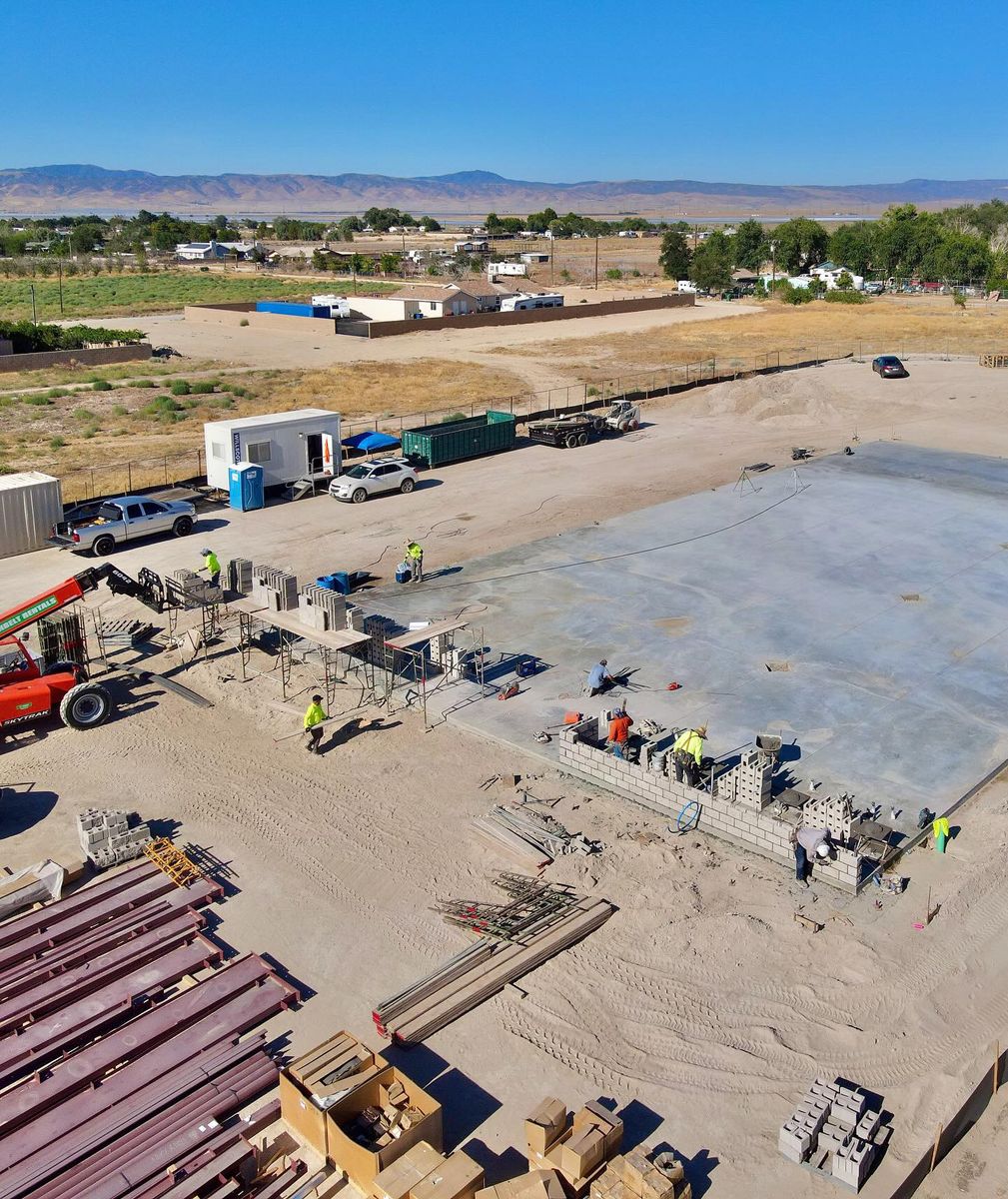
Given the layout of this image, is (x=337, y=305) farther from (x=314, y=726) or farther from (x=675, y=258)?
(x=314, y=726)

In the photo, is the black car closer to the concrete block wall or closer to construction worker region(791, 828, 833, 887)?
the concrete block wall

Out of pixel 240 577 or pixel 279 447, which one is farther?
pixel 279 447

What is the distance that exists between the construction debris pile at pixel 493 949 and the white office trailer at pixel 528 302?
8243 centimetres

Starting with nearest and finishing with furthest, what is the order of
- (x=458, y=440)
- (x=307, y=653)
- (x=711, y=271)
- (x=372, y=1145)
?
Result: (x=372, y=1145) → (x=307, y=653) → (x=458, y=440) → (x=711, y=271)

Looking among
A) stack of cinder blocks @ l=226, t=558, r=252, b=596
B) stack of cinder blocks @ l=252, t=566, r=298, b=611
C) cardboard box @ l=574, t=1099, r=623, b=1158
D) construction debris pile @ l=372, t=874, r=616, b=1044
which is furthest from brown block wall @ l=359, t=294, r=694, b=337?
cardboard box @ l=574, t=1099, r=623, b=1158

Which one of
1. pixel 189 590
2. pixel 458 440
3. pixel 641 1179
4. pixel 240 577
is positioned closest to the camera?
pixel 641 1179

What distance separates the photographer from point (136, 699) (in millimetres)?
22562

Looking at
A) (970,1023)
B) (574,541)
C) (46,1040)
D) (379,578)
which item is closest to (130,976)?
(46,1040)

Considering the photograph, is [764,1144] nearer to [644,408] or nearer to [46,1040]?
[46,1040]

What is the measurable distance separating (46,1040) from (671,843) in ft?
30.5

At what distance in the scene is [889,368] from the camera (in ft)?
193

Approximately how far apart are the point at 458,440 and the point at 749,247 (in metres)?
110

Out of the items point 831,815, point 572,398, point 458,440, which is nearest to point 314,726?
point 831,815

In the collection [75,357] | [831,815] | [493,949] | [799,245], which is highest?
[799,245]
